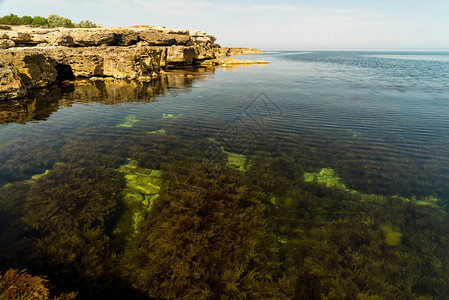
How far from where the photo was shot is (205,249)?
18.5ft

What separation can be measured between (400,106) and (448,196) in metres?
16.7

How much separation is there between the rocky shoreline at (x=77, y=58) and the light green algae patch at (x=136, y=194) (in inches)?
881

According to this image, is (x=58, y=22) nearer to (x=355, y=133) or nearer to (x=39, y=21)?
(x=39, y=21)

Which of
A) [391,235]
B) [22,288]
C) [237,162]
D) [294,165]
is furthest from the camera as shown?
[237,162]

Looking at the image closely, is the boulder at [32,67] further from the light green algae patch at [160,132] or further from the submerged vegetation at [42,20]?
the submerged vegetation at [42,20]

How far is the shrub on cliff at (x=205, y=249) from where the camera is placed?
4910 mm

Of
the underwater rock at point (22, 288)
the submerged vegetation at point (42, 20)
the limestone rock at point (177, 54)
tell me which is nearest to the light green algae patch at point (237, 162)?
the underwater rock at point (22, 288)

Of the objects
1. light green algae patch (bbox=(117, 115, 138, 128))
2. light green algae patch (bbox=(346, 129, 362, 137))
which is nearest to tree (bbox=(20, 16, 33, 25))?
light green algae patch (bbox=(117, 115, 138, 128))

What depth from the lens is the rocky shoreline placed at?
2430cm

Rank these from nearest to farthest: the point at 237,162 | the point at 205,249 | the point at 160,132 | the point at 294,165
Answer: the point at 205,249 < the point at 294,165 < the point at 237,162 < the point at 160,132

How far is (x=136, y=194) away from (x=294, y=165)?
7422mm

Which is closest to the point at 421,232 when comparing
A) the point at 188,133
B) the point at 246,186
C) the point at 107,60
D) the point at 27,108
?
the point at 246,186

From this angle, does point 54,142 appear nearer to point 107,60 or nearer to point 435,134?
point 435,134

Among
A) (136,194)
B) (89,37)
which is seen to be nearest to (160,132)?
(136,194)
